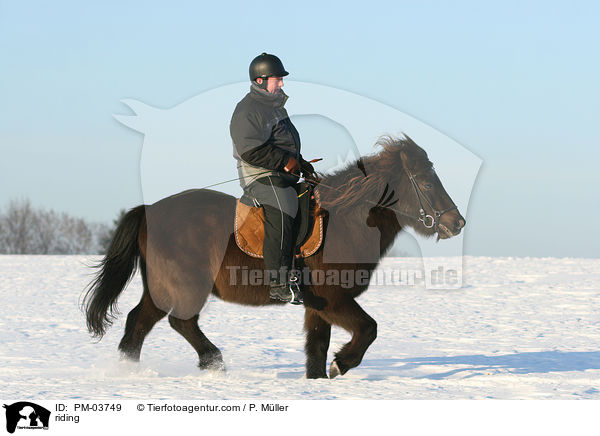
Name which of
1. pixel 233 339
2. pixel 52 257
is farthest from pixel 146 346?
pixel 52 257

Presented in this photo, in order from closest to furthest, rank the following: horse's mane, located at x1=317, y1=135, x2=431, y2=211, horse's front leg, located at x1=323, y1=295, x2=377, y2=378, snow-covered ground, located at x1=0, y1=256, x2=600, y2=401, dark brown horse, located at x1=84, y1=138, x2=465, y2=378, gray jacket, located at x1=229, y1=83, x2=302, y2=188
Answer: snow-covered ground, located at x1=0, y1=256, x2=600, y2=401
gray jacket, located at x1=229, y1=83, x2=302, y2=188
horse's front leg, located at x1=323, y1=295, x2=377, y2=378
dark brown horse, located at x1=84, y1=138, x2=465, y2=378
horse's mane, located at x1=317, y1=135, x2=431, y2=211

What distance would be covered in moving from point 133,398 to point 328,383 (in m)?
1.90

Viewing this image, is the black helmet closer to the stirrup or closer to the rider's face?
the rider's face

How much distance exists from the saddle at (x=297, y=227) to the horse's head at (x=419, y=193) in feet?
3.00

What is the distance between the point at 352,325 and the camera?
637cm

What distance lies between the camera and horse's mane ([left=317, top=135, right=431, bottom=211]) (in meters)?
6.72

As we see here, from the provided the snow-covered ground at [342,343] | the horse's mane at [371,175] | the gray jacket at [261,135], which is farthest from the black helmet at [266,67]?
the snow-covered ground at [342,343]

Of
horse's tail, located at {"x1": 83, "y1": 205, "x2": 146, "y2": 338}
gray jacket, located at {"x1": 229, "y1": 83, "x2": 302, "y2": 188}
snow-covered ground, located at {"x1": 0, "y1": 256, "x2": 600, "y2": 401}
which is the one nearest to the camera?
snow-covered ground, located at {"x1": 0, "y1": 256, "x2": 600, "y2": 401}

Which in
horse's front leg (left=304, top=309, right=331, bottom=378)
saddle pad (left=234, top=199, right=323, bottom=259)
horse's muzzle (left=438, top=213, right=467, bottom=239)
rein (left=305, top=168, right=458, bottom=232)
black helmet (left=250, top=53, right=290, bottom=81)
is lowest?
horse's front leg (left=304, top=309, right=331, bottom=378)

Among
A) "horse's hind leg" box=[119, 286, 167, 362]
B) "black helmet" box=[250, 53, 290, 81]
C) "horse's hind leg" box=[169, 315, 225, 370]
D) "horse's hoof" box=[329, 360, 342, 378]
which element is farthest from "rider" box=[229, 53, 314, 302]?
"horse's hind leg" box=[119, 286, 167, 362]

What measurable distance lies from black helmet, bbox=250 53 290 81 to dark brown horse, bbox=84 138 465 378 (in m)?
1.24

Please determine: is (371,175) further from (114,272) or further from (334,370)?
(114,272)

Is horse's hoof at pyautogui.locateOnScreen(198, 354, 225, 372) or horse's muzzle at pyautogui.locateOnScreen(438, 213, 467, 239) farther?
horse's hoof at pyautogui.locateOnScreen(198, 354, 225, 372)

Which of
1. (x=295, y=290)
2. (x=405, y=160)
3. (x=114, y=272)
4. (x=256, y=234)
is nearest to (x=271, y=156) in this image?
(x=256, y=234)
